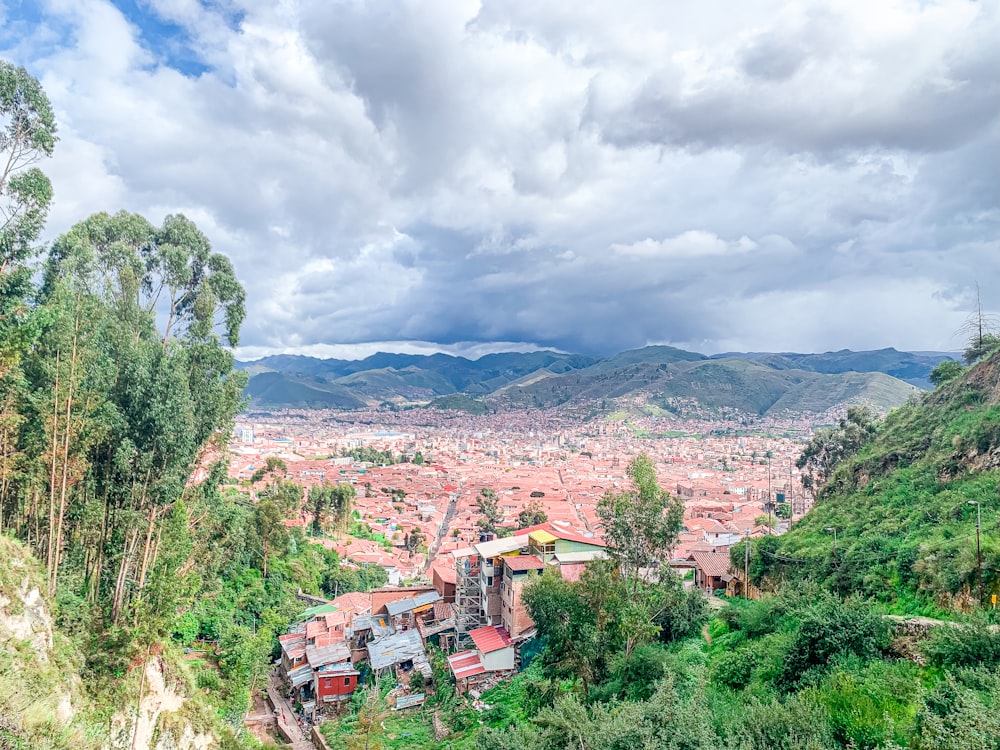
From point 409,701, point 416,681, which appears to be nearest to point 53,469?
point 409,701

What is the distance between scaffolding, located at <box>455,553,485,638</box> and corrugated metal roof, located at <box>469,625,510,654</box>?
1.08 metres

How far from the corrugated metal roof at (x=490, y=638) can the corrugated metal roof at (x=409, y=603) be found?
13.7 ft

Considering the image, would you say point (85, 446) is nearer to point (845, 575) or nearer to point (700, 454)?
point (845, 575)

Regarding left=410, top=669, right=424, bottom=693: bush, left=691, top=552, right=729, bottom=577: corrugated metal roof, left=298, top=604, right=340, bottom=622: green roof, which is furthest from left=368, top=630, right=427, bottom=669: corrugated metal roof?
left=691, top=552, right=729, bottom=577: corrugated metal roof

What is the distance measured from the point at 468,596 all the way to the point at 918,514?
14616 millimetres

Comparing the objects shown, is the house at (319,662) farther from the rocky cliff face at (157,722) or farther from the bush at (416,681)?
the rocky cliff face at (157,722)

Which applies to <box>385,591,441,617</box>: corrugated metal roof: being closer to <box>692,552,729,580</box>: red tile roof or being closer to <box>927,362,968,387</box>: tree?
<box>692,552,729,580</box>: red tile roof

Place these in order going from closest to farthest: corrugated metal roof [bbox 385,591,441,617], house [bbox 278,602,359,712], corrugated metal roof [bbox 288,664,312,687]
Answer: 1. house [bbox 278,602,359,712]
2. corrugated metal roof [bbox 288,664,312,687]
3. corrugated metal roof [bbox 385,591,441,617]

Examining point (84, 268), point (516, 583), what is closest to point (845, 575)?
point (516, 583)

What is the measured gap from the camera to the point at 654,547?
12922 mm

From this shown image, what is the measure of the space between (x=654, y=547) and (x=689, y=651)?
2.71 m

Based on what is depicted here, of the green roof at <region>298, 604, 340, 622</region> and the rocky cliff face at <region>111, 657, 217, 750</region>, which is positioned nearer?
the rocky cliff face at <region>111, 657, 217, 750</region>

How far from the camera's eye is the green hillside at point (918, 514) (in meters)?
10.6

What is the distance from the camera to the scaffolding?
2023cm
